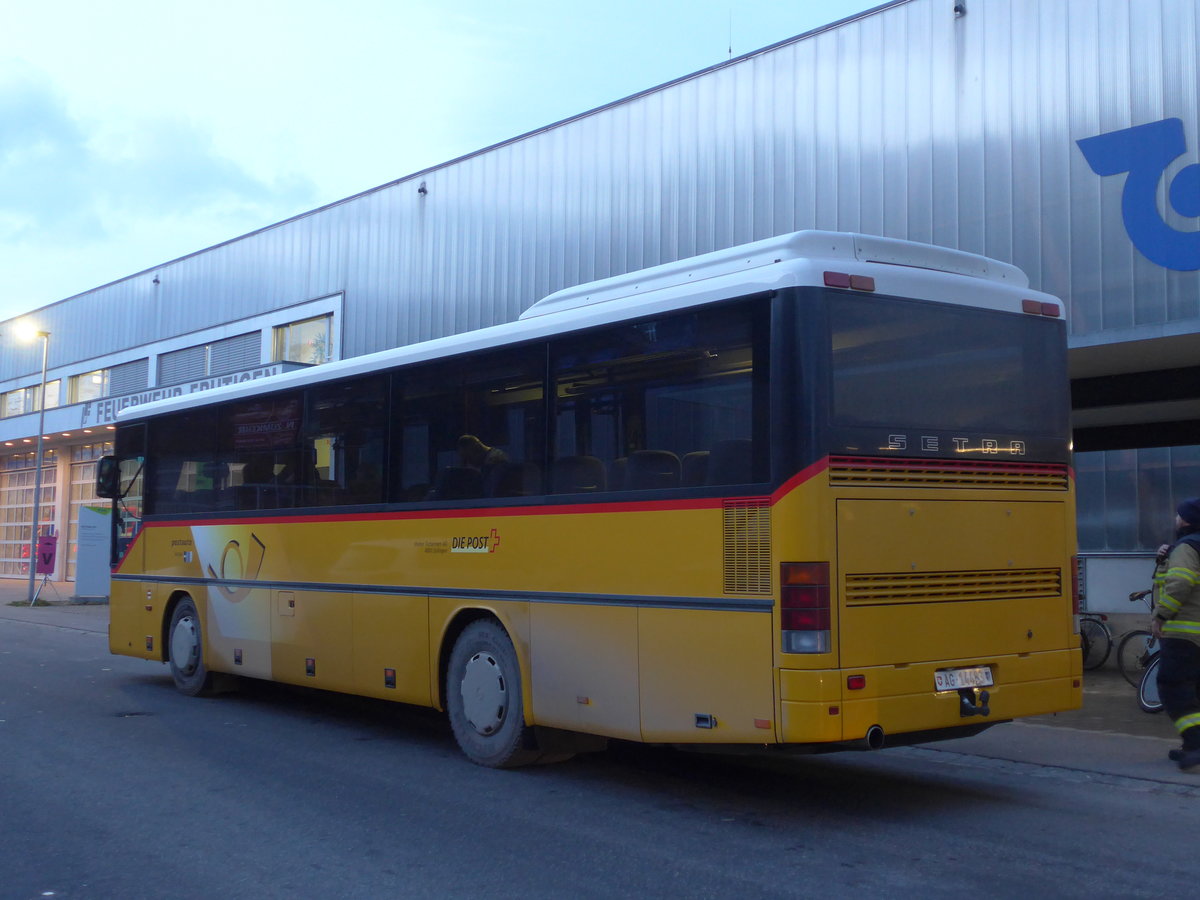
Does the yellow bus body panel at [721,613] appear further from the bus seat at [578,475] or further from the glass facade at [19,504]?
the glass facade at [19,504]

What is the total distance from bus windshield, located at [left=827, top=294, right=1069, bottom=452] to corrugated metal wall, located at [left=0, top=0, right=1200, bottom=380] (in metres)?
5.98

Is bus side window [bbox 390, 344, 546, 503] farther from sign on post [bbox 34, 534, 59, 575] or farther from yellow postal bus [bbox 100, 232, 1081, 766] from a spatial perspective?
sign on post [bbox 34, 534, 59, 575]

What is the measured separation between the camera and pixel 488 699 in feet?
28.3

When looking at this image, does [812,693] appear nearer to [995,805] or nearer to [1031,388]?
[995,805]

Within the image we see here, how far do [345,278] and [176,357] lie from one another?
9.15 metres

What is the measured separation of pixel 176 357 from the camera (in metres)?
32.5

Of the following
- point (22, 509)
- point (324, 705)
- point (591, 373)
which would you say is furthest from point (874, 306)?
point (22, 509)

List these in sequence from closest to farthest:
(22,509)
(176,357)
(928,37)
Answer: (928,37) → (176,357) → (22,509)

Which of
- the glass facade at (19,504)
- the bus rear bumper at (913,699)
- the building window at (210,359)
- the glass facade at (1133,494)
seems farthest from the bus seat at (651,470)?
the glass facade at (19,504)

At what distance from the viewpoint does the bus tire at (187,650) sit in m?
12.4

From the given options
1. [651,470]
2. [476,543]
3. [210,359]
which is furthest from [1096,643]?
[210,359]

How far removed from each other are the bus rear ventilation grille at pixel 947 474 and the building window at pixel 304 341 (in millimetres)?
20192

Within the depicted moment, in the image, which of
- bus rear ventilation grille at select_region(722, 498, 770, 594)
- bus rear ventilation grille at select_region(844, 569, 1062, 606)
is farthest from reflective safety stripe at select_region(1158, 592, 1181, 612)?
bus rear ventilation grille at select_region(722, 498, 770, 594)

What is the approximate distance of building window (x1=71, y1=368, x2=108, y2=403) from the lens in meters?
36.3
